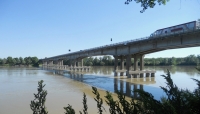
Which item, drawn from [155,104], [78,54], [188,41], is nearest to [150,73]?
[188,41]

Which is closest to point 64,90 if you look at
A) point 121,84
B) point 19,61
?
point 121,84

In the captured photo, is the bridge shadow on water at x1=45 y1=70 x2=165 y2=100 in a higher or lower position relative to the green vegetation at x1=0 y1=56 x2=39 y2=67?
lower

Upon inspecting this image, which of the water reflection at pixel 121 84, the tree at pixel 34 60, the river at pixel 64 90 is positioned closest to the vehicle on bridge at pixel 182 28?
the river at pixel 64 90

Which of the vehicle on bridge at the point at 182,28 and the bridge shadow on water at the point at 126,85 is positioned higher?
the vehicle on bridge at the point at 182,28

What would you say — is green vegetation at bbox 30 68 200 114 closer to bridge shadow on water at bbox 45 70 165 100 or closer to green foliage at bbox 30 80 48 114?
green foliage at bbox 30 80 48 114

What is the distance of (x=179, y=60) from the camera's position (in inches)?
4653

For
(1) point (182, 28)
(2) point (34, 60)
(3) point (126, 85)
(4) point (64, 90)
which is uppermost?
(1) point (182, 28)

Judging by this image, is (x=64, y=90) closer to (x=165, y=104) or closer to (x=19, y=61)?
(x=165, y=104)

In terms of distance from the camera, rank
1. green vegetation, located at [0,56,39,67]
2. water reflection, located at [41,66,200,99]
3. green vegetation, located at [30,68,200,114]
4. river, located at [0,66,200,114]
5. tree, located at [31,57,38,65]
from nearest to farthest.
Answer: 1. green vegetation, located at [30,68,200,114]
2. river, located at [0,66,200,114]
3. water reflection, located at [41,66,200,99]
4. green vegetation, located at [0,56,39,67]
5. tree, located at [31,57,38,65]

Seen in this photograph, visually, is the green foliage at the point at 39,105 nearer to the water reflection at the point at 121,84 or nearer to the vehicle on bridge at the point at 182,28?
the water reflection at the point at 121,84

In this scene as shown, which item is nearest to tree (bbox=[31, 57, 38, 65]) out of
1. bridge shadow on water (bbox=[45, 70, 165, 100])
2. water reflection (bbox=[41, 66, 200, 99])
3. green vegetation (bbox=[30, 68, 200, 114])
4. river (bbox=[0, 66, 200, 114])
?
water reflection (bbox=[41, 66, 200, 99])

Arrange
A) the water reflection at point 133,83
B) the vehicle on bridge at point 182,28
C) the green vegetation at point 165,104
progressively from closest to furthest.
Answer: the green vegetation at point 165,104 → the water reflection at point 133,83 → the vehicle on bridge at point 182,28

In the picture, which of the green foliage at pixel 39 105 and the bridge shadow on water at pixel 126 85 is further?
the bridge shadow on water at pixel 126 85

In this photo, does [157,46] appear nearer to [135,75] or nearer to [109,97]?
[135,75]
